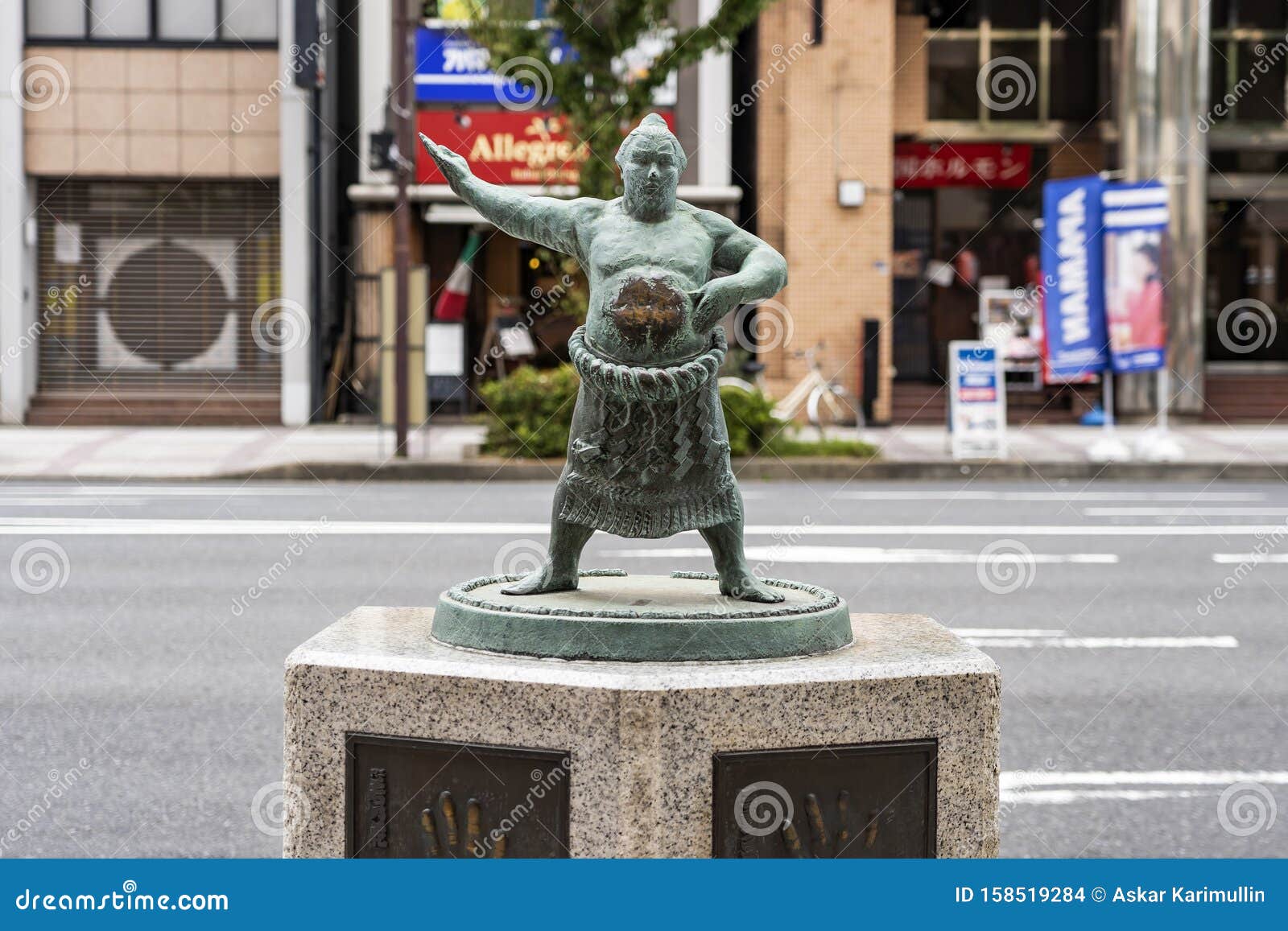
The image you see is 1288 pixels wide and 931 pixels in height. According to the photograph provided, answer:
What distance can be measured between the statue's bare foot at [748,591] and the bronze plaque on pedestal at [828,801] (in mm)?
499

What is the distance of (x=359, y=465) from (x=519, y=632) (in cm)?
1425

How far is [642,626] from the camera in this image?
3.68m

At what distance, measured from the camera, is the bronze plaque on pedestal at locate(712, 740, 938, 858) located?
11.7 ft

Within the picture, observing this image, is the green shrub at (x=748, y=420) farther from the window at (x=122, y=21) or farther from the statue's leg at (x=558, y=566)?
the statue's leg at (x=558, y=566)

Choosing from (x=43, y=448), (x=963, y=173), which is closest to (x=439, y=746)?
(x=43, y=448)

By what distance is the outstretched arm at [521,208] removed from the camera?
3.95 meters

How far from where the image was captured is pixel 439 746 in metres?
3.62

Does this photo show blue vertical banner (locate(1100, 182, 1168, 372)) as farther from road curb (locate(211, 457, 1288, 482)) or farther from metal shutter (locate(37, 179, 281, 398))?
metal shutter (locate(37, 179, 281, 398))

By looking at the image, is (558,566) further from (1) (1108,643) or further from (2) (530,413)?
(2) (530,413)

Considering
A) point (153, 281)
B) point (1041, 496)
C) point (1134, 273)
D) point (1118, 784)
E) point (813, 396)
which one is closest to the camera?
point (1118, 784)

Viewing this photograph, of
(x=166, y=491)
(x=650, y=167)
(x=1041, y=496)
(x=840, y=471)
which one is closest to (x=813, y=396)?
(x=840, y=471)

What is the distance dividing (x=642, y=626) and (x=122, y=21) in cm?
2390

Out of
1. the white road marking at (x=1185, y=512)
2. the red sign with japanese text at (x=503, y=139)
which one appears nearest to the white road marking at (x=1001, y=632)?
the white road marking at (x=1185, y=512)

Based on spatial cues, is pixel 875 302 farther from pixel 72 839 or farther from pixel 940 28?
pixel 72 839
